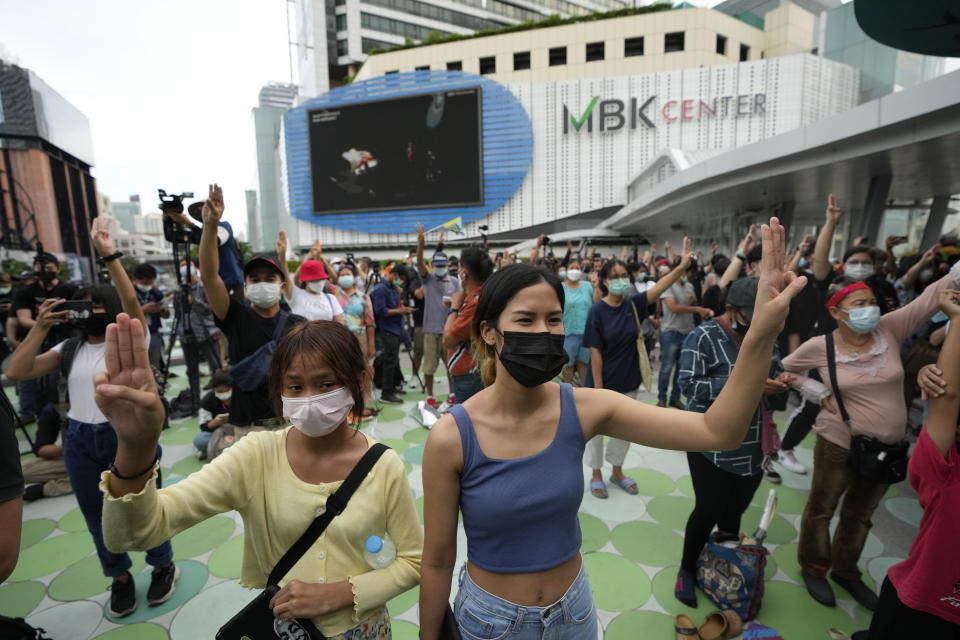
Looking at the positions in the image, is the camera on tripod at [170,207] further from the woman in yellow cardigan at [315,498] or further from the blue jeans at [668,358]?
the blue jeans at [668,358]

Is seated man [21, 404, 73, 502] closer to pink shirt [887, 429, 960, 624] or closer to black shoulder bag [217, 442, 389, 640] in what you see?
black shoulder bag [217, 442, 389, 640]

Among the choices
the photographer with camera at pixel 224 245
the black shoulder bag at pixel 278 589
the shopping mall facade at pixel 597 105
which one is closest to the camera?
the black shoulder bag at pixel 278 589

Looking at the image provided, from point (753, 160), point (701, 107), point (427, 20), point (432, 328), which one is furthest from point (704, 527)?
point (427, 20)

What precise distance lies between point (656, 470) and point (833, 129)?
6486 millimetres

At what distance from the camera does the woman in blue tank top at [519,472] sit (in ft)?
4.09

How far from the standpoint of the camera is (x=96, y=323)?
244 centimetres

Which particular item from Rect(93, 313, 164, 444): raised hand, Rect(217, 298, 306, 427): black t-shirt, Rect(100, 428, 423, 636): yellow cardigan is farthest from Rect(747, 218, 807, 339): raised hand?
Rect(217, 298, 306, 427): black t-shirt

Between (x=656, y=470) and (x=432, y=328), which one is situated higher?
(x=432, y=328)

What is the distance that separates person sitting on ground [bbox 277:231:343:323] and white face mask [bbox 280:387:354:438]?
2.52 meters

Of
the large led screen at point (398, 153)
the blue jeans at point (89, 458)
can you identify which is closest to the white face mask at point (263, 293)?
the blue jeans at point (89, 458)

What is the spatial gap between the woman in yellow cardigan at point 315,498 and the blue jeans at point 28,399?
620 cm

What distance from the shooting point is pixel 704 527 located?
2.49 meters

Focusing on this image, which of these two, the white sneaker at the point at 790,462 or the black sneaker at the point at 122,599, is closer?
the black sneaker at the point at 122,599

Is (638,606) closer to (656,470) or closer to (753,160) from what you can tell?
(656,470)
